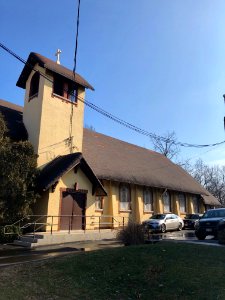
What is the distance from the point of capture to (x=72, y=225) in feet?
73.9

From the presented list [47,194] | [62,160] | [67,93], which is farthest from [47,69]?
[47,194]

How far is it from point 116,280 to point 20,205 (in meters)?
12.0

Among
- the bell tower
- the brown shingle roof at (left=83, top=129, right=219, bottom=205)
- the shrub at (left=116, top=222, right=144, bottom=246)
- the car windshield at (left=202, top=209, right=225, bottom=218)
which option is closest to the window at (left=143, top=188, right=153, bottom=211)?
the brown shingle roof at (left=83, top=129, right=219, bottom=205)

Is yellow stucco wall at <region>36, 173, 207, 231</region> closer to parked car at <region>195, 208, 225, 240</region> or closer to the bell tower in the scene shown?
the bell tower

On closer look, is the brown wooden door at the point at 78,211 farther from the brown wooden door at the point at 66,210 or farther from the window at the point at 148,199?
the window at the point at 148,199

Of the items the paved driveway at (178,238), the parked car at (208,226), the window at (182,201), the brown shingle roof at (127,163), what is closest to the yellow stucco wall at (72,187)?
the brown shingle roof at (127,163)

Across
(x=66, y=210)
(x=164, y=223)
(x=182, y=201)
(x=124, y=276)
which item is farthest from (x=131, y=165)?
(x=124, y=276)

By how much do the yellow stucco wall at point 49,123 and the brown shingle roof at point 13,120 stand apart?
47 centimetres

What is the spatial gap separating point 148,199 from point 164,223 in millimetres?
5300

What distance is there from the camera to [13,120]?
998 inches

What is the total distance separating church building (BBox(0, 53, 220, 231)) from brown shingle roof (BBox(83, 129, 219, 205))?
116 millimetres

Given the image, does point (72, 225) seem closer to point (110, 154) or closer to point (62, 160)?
point (62, 160)

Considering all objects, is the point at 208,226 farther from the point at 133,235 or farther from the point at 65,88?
the point at 65,88

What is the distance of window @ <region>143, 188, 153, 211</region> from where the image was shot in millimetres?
31375
